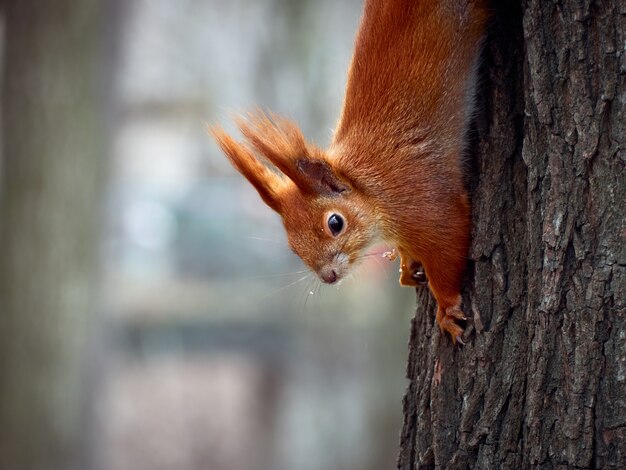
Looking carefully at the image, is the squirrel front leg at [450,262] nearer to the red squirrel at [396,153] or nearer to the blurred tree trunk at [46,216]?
the red squirrel at [396,153]

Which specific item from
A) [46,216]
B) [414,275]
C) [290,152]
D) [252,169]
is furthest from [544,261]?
[46,216]

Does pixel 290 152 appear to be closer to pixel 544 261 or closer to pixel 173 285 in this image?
pixel 544 261

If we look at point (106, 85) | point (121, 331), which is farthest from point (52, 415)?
point (121, 331)

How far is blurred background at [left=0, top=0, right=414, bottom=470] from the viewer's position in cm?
572

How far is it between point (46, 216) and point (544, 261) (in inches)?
165

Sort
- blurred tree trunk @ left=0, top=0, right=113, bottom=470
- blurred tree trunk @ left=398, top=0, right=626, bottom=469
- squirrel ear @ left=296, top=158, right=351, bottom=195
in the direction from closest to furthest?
blurred tree trunk @ left=398, top=0, right=626, bottom=469 < squirrel ear @ left=296, top=158, right=351, bottom=195 < blurred tree trunk @ left=0, top=0, right=113, bottom=470

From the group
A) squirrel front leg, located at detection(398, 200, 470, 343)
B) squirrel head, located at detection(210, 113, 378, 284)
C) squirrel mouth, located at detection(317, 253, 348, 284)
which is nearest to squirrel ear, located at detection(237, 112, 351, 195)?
squirrel head, located at detection(210, 113, 378, 284)

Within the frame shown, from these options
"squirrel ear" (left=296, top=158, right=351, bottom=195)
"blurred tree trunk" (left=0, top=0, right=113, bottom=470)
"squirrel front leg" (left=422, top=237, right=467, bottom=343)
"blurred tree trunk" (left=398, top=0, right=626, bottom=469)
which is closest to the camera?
"blurred tree trunk" (left=398, top=0, right=626, bottom=469)

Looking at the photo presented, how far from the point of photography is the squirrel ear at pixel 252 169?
8.02ft

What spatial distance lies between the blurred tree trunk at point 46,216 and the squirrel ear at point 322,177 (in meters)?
3.61

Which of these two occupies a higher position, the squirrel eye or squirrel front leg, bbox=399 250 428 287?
the squirrel eye

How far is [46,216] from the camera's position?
569 centimetres

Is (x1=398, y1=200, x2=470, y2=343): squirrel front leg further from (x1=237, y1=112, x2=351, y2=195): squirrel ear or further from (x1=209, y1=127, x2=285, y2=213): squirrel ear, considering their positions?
(x1=209, y1=127, x2=285, y2=213): squirrel ear

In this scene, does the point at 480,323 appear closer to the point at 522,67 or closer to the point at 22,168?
the point at 522,67
